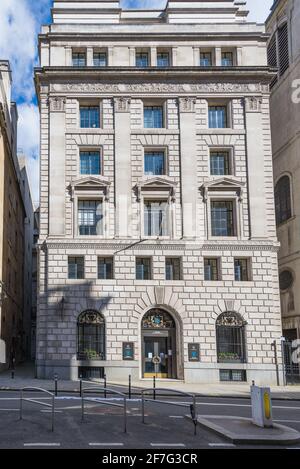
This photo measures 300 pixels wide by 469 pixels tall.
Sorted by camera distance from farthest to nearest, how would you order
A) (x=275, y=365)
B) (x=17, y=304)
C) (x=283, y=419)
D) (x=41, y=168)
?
(x=17, y=304) → (x=41, y=168) → (x=275, y=365) → (x=283, y=419)

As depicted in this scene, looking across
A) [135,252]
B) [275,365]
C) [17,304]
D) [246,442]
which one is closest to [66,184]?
[135,252]

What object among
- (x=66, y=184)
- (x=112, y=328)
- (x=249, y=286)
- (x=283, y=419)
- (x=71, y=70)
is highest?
(x=71, y=70)

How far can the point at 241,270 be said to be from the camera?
119 feet

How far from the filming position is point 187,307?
115 feet

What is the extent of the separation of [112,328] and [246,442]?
21932 millimetres

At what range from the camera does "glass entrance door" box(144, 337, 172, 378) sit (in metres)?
35.0

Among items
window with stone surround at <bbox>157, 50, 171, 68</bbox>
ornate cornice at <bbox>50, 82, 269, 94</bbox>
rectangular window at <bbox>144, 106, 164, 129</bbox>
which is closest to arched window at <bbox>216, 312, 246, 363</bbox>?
rectangular window at <bbox>144, 106, 164, 129</bbox>

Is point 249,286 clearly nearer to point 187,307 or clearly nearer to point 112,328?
point 187,307

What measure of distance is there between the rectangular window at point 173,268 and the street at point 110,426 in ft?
45.7

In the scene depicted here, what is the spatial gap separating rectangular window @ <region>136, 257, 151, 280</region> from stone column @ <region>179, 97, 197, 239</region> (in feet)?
9.76

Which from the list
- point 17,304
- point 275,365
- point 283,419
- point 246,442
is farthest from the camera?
point 17,304

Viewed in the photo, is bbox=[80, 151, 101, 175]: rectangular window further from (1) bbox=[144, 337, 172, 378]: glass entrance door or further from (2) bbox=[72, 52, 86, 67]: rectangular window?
(1) bbox=[144, 337, 172, 378]: glass entrance door

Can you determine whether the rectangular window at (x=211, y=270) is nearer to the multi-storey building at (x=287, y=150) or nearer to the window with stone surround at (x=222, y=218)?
the window with stone surround at (x=222, y=218)

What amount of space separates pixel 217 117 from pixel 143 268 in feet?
38.6
